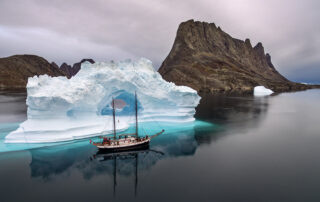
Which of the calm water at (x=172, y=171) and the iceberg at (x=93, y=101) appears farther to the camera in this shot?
the iceberg at (x=93, y=101)

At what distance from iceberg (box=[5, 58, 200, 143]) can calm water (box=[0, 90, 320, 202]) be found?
2.27 metres

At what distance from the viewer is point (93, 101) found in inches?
1025

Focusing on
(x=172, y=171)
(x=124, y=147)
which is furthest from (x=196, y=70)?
(x=172, y=171)

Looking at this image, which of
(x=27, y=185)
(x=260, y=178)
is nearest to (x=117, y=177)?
(x=27, y=185)

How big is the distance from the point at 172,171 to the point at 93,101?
50.3 feet

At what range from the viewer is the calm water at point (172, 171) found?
41.8 feet

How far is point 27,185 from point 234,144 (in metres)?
20.6

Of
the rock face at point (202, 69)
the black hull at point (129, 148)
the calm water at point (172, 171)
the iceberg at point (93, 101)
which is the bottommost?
the calm water at point (172, 171)

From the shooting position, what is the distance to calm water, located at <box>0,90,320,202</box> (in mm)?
12734

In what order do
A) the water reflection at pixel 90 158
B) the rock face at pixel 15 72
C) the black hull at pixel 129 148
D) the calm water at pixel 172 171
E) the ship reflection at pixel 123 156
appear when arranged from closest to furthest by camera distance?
the calm water at pixel 172 171 < the water reflection at pixel 90 158 < the ship reflection at pixel 123 156 < the black hull at pixel 129 148 < the rock face at pixel 15 72

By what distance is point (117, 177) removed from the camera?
15.1 metres

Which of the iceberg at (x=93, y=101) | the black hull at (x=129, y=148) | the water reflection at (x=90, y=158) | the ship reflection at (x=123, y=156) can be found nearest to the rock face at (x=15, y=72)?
the iceberg at (x=93, y=101)

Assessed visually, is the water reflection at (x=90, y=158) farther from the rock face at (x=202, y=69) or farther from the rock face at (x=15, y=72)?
the rock face at (x=15, y=72)

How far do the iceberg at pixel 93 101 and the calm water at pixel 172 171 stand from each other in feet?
7.46
